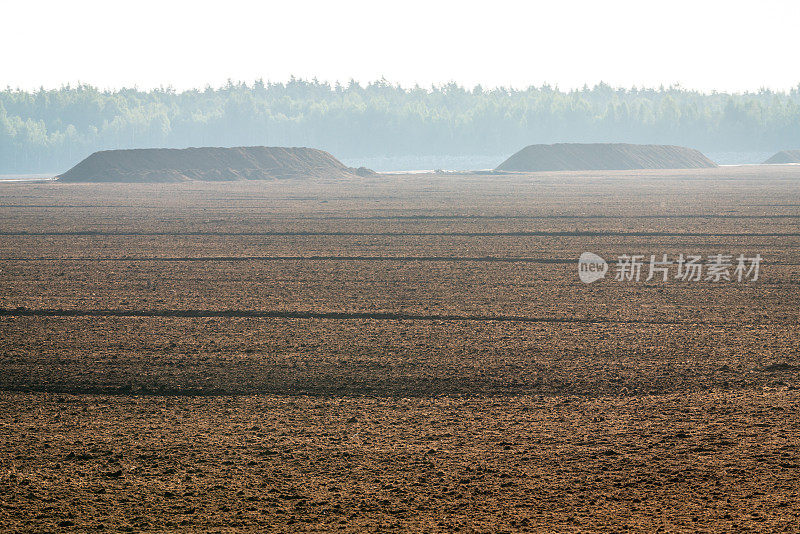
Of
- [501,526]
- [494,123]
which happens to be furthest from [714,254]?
[494,123]

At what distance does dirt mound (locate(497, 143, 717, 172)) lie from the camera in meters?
94.1

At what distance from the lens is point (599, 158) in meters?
97.8

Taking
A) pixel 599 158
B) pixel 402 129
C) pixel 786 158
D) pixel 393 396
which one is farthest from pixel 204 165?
pixel 402 129

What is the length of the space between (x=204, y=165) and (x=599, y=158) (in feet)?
148

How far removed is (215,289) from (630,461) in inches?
386

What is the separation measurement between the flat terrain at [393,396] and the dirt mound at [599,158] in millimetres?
76562

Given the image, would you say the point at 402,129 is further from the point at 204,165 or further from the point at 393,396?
the point at 393,396

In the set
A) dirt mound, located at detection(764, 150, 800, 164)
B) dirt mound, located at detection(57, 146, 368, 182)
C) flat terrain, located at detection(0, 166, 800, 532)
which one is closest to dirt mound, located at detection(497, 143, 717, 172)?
dirt mound, located at detection(764, 150, 800, 164)

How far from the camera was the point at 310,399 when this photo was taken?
865cm

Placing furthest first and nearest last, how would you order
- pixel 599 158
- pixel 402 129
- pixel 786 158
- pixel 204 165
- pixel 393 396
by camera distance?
pixel 402 129, pixel 786 158, pixel 599 158, pixel 204 165, pixel 393 396

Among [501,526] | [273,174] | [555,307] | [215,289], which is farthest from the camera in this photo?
[273,174]

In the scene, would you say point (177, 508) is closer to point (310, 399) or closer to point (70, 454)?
point (70, 454)

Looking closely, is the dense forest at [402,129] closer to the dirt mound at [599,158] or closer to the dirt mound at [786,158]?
the dirt mound at [786,158]

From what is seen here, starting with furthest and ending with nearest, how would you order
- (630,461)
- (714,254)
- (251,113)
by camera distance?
(251,113)
(714,254)
(630,461)
